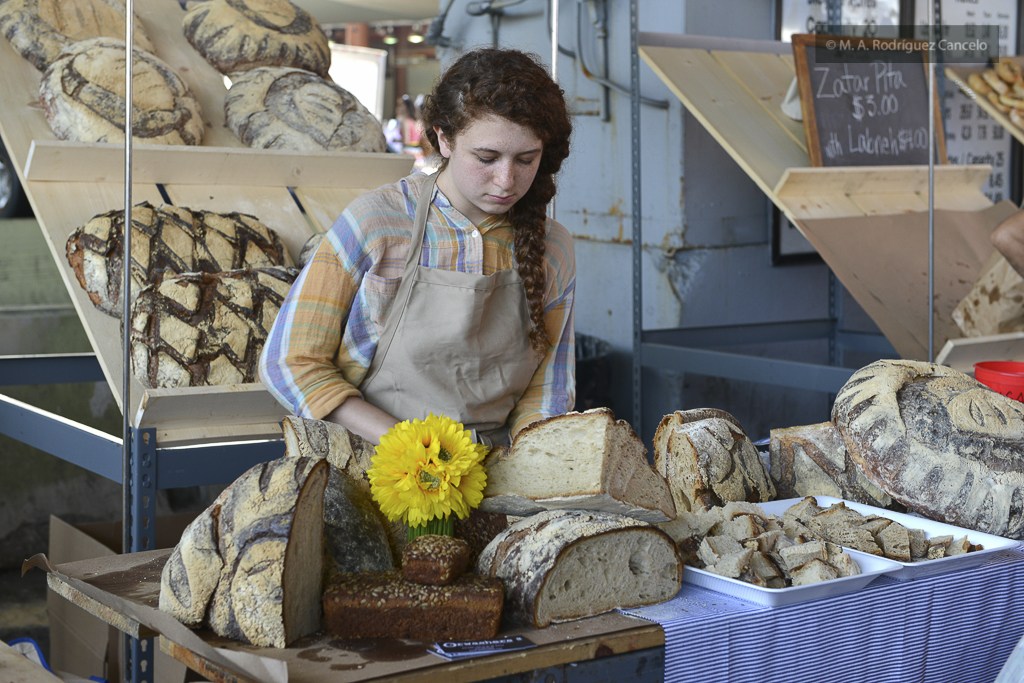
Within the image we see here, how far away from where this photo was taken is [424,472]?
1165 millimetres

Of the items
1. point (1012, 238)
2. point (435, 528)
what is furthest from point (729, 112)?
point (435, 528)

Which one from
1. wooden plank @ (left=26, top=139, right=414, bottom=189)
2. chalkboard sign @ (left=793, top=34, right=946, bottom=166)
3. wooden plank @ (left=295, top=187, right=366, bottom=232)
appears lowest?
wooden plank @ (left=295, top=187, right=366, bottom=232)

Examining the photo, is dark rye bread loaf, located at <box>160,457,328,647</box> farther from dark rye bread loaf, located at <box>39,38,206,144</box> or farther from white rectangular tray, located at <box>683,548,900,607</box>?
dark rye bread loaf, located at <box>39,38,206,144</box>

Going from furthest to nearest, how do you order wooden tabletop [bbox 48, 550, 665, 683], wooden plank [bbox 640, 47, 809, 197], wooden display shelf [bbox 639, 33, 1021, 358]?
wooden plank [bbox 640, 47, 809, 197]
wooden display shelf [bbox 639, 33, 1021, 358]
wooden tabletop [bbox 48, 550, 665, 683]

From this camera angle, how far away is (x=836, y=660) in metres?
1.23

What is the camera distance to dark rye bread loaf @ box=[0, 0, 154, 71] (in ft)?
9.27

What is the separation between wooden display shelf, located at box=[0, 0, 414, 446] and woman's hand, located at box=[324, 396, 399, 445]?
0.62 metres

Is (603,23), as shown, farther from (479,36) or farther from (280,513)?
(280,513)

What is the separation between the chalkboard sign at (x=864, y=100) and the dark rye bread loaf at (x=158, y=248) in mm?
1957

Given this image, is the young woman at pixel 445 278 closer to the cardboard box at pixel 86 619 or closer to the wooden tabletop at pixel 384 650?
the wooden tabletop at pixel 384 650

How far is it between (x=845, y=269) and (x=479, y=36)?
2.65 meters

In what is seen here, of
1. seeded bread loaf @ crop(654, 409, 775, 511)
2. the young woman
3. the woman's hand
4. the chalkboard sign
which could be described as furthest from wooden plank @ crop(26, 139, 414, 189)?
seeded bread loaf @ crop(654, 409, 775, 511)

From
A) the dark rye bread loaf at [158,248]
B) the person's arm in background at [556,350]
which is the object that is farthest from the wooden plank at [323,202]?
the person's arm in background at [556,350]

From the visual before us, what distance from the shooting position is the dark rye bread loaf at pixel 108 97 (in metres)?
2.60
